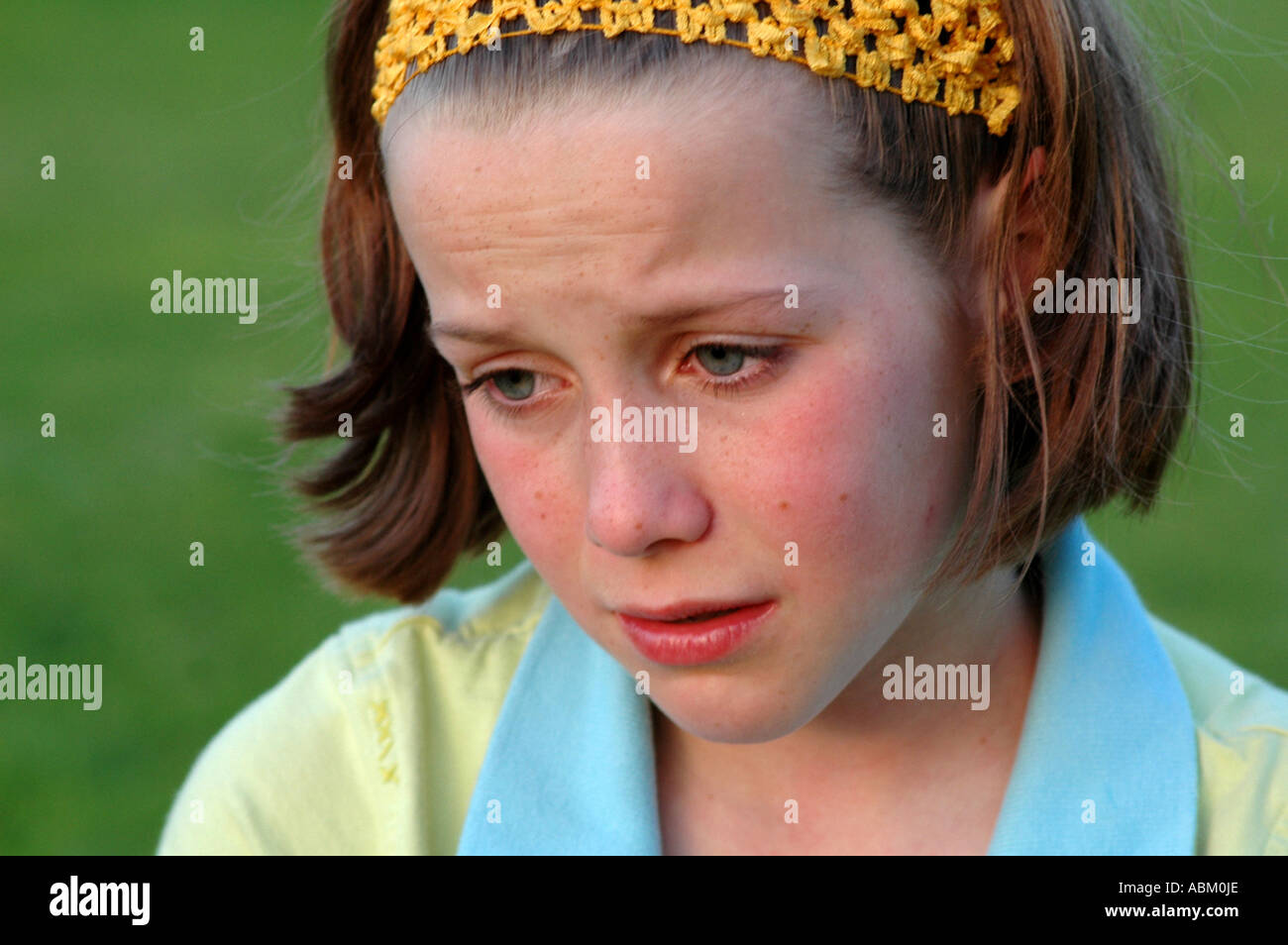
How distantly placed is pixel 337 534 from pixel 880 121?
133 cm

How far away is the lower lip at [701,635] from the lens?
2000mm

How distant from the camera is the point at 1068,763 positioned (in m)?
2.25

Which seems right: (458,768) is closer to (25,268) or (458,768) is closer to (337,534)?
(337,534)

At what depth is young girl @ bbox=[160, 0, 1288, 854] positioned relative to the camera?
1895 mm

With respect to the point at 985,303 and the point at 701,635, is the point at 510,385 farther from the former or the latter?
the point at 985,303

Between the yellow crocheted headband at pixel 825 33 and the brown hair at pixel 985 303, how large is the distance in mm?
20

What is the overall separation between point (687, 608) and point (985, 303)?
597 millimetres

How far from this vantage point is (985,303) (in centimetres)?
208

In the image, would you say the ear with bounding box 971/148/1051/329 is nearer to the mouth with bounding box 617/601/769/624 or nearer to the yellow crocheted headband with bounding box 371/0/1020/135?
the yellow crocheted headband with bounding box 371/0/1020/135

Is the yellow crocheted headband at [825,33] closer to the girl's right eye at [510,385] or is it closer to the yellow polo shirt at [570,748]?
the girl's right eye at [510,385]

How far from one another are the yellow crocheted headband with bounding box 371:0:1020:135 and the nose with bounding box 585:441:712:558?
53cm

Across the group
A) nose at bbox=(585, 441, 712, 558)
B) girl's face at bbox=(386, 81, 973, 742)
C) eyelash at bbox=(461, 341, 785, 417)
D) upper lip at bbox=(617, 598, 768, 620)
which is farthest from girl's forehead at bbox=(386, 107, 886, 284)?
upper lip at bbox=(617, 598, 768, 620)

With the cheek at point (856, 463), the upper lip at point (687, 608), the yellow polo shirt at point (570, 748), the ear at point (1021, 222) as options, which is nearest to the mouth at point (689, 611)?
the upper lip at point (687, 608)

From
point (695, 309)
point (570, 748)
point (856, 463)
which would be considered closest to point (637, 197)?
point (695, 309)
